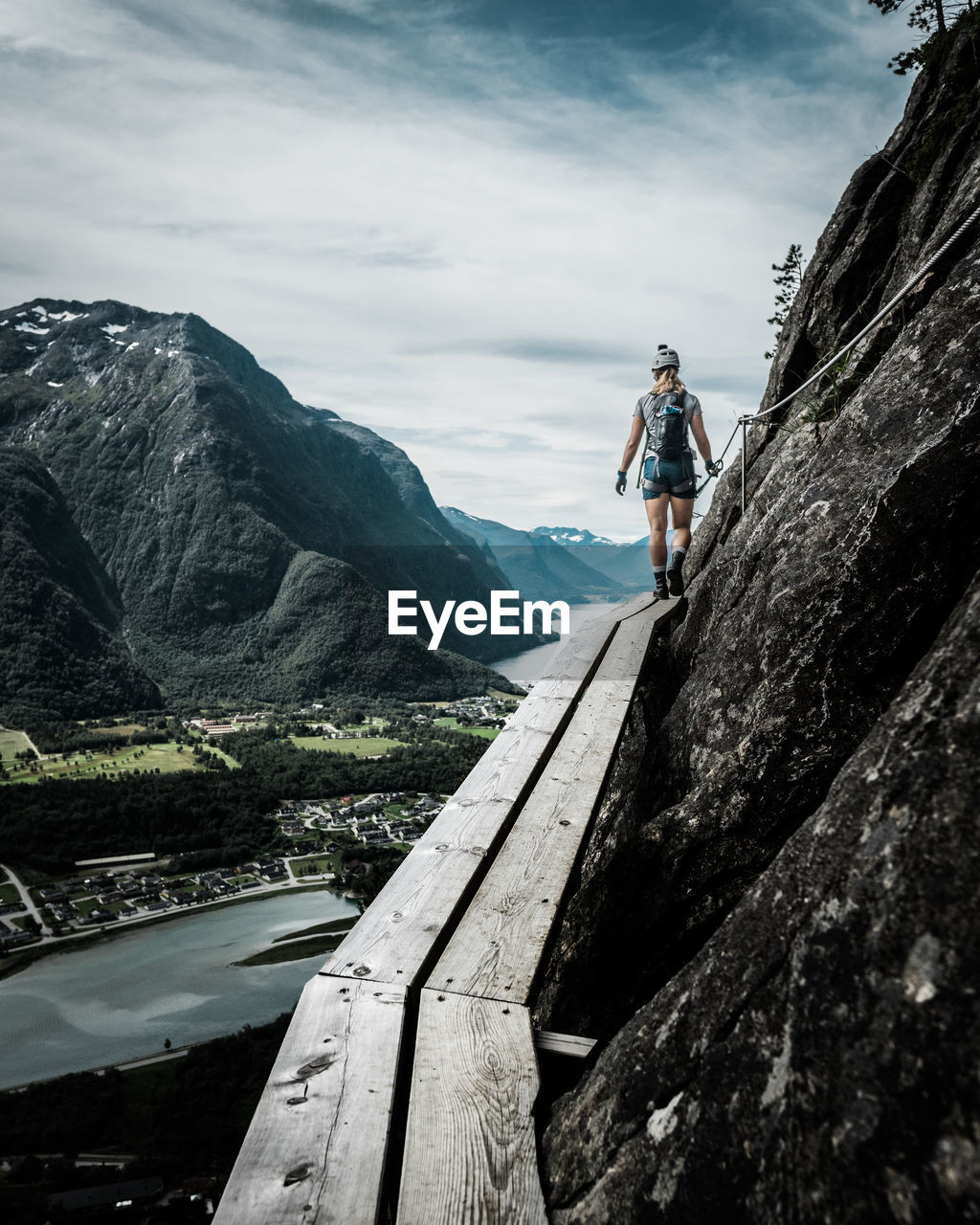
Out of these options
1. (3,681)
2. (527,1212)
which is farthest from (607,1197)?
(3,681)

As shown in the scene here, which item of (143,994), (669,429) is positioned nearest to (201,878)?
(143,994)

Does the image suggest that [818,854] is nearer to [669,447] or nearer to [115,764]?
[669,447]

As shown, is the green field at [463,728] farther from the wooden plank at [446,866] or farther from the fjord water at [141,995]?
the wooden plank at [446,866]

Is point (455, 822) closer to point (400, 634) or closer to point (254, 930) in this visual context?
point (254, 930)

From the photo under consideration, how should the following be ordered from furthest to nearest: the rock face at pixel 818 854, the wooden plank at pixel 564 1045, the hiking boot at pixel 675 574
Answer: the hiking boot at pixel 675 574
the wooden plank at pixel 564 1045
the rock face at pixel 818 854

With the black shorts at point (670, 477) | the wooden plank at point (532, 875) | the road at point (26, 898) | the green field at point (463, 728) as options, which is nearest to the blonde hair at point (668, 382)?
the black shorts at point (670, 477)
